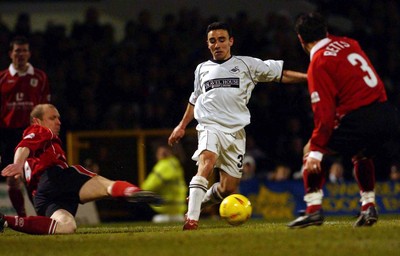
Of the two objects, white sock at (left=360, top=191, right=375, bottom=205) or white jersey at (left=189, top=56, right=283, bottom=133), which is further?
white jersey at (left=189, top=56, right=283, bottom=133)

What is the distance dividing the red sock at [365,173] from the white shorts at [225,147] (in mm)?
1657

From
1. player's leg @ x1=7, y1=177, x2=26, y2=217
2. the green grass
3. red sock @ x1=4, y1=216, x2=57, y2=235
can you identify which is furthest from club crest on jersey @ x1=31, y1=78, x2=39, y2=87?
the green grass

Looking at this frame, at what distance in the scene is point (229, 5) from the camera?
69.3 feet

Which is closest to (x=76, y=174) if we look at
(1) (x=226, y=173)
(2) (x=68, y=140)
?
(1) (x=226, y=173)

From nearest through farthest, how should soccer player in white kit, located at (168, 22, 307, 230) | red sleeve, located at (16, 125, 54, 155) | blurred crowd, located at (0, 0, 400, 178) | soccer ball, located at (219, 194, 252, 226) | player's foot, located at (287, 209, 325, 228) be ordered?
player's foot, located at (287, 209, 325, 228), red sleeve, located at (16, 125, 54, 155), soccer ball, located at (219, 194, 252, 226), soccer player in white kit, located at (168, 22, 307, 230), blurred crowd, located at (0, 0, 400, 178)

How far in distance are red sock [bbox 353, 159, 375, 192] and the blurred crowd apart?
772 cm

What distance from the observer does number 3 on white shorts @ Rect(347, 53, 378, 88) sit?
821cm

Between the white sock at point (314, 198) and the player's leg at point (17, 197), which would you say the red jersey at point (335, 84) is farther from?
the player's leg at point (17, 197)

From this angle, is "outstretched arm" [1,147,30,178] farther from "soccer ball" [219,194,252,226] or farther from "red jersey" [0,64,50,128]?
"red jersey" [0,64,50,128]

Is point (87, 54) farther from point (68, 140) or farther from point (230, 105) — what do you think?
point (230, 105)

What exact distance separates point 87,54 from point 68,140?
70.6 inches

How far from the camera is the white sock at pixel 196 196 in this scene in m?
9.23

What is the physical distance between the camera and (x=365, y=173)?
8.52m

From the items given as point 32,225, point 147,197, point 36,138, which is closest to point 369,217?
point 147,197
